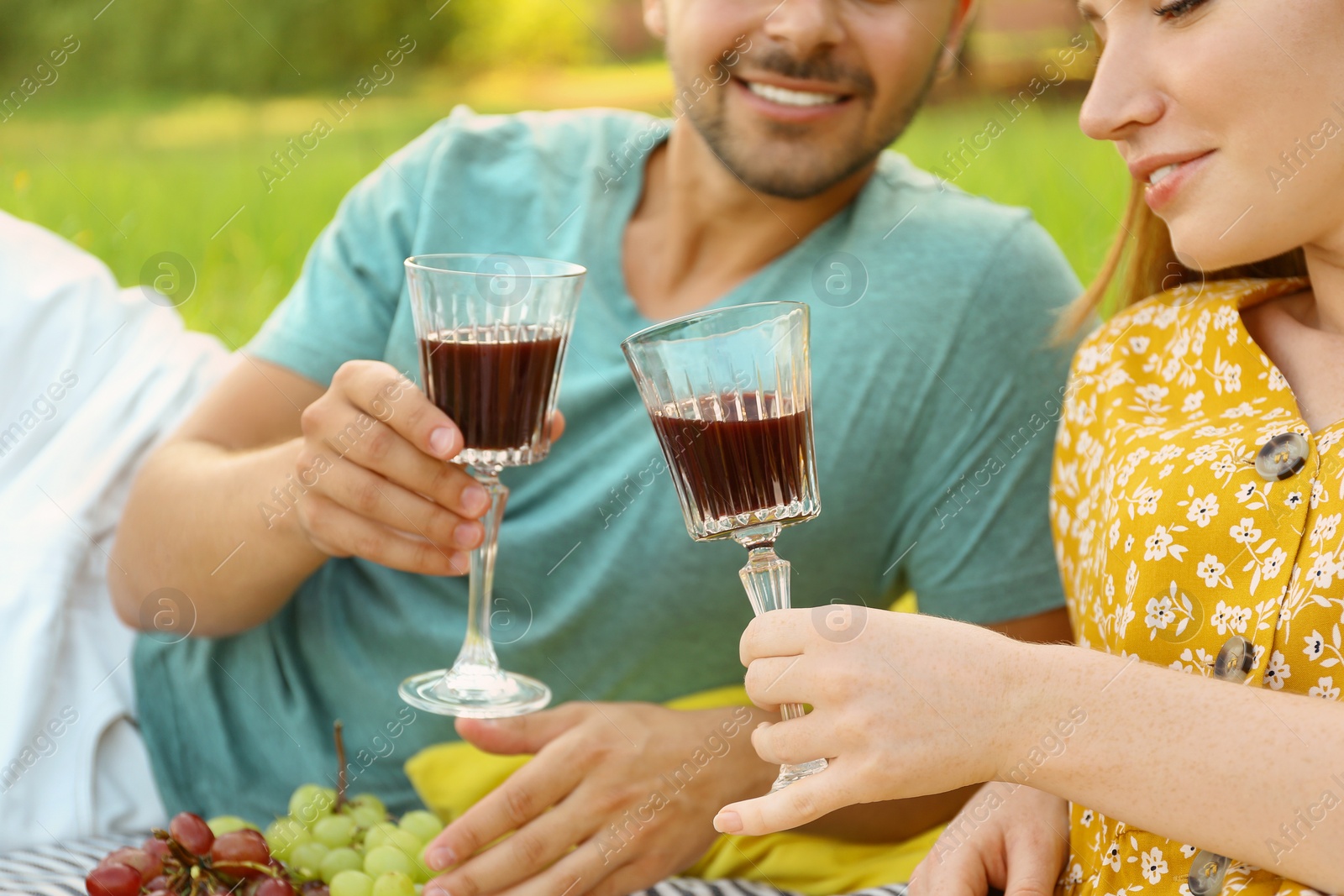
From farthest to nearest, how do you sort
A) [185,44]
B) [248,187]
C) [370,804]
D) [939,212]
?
[185,44], [248,187], [939,212], [370,804]

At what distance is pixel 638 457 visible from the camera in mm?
2230

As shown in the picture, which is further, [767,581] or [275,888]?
[275,888]

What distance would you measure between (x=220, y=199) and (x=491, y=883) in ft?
11.5

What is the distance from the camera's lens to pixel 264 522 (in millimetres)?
2117

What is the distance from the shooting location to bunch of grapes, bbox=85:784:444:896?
1767mm

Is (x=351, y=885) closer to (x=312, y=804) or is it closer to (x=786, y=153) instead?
(x=312, y=804)

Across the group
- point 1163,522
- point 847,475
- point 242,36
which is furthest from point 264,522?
point 242,36

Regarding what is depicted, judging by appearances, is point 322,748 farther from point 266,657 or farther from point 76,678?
point 76,678

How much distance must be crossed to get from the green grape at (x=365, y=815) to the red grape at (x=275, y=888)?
0.25 m

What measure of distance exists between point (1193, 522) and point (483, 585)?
0.96m

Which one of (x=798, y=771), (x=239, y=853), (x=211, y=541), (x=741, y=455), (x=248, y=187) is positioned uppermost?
(x=248, y=187)

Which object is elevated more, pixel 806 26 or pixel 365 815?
pixel 806 26

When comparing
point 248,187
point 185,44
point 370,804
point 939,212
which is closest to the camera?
point 370,804

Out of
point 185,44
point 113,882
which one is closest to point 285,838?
point 113,882
